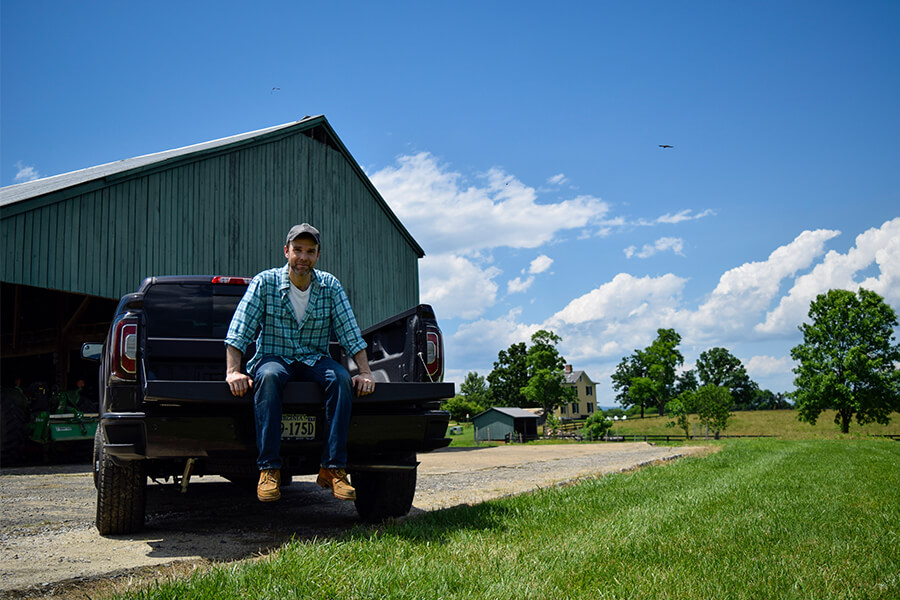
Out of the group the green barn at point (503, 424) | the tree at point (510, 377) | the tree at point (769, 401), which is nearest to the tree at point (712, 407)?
the green barn at point (503, 424)

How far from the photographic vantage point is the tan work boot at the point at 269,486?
362 cm

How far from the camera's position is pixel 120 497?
4.29 meters

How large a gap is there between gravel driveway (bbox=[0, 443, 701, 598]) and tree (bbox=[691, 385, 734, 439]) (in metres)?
40.5

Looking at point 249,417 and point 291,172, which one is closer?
point 249,417

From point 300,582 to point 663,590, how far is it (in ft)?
A: 4.85

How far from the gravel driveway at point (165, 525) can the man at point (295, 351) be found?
475 mm

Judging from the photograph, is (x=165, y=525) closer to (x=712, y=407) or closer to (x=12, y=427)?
(x=12, y=427)

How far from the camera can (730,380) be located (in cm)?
10400

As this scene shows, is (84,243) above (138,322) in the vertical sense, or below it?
above

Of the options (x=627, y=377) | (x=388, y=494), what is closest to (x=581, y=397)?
(x=627, y=377)

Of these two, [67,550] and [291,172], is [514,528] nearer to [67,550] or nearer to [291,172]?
[67,550]

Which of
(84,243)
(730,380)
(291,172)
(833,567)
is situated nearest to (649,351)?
(730,380)

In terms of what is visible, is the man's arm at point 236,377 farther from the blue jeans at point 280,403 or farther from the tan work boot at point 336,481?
the tan work boot at point 336,481

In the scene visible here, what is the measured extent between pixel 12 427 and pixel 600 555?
536 inches
